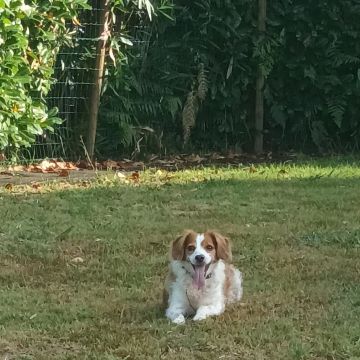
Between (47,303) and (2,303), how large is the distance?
0.70ft

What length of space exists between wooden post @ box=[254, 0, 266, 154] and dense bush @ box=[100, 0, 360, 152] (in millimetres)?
87

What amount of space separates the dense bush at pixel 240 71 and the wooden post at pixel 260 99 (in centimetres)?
9

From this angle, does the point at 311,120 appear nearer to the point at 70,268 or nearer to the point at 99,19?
the point at 99,19

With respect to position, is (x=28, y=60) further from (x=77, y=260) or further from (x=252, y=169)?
(x=77, y=260)

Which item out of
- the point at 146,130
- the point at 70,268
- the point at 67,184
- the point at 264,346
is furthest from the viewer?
the point at 146,130

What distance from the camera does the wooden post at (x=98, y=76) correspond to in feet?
28.8

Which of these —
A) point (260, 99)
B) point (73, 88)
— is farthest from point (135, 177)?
point (260, 99)

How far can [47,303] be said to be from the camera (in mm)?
4156

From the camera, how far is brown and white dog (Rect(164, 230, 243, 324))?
12.9ft

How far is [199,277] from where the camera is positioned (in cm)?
395

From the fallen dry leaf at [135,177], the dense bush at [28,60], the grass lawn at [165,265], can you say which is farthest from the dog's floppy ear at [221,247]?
the dense bush at [28,60]

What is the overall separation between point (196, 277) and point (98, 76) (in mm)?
5210

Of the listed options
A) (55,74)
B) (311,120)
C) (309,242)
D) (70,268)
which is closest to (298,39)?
(311,120)

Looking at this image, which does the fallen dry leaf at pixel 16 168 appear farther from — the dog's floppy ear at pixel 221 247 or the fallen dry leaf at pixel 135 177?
the dog's floppy ear at pixel 221 247
